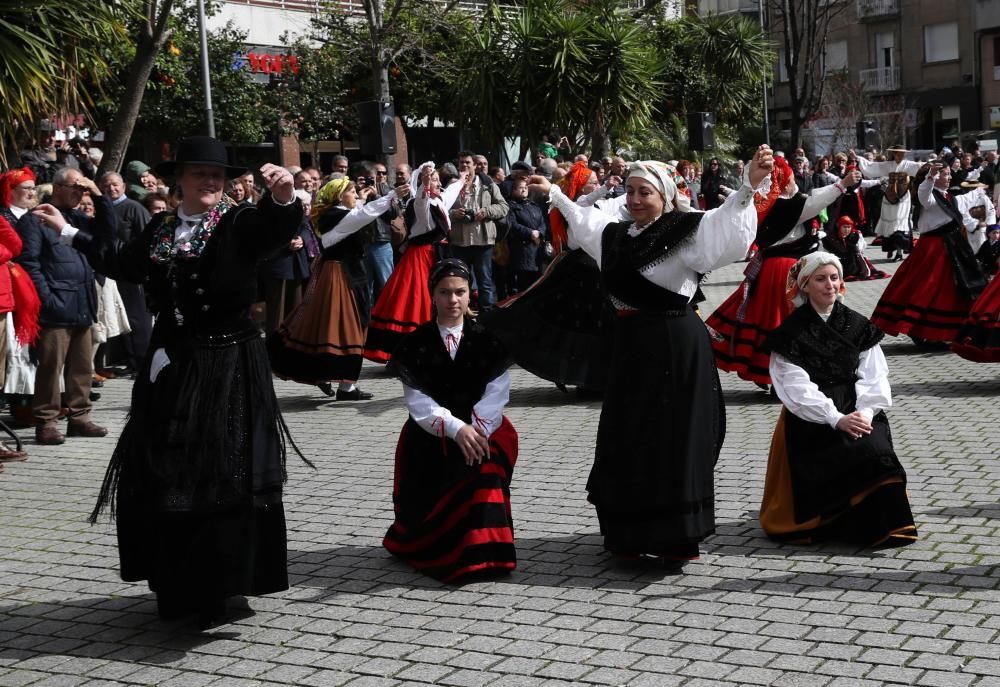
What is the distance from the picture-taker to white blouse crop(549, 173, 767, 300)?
18.4ft

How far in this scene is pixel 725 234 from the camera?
562 cm

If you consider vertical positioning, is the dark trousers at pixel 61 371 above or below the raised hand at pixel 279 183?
below

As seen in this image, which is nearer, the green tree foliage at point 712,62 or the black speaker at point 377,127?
the black speaker at point 377,127

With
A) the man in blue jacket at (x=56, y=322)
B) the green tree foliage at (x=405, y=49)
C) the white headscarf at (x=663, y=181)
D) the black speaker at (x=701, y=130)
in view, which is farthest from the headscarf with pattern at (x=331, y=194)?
the black speaker at (x=701, y=130)

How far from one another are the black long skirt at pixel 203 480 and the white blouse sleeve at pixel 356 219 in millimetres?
4862

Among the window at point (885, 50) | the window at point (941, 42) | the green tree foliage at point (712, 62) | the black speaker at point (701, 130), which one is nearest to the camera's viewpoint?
the black speaker at point (701, 130)

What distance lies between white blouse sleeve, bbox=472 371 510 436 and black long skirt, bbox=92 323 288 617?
950mm

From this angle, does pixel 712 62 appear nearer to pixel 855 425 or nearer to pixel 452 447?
pixel 855 425

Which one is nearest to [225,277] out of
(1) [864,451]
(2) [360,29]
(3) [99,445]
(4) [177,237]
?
(4) [177,237]

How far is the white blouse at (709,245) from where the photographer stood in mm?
5594

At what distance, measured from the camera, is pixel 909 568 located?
5.68 metres

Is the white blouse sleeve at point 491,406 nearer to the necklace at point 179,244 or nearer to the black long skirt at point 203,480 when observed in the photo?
the black long skirt at point 203,480

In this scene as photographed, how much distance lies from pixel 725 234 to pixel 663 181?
43 cm

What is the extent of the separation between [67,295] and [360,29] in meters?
14.1
